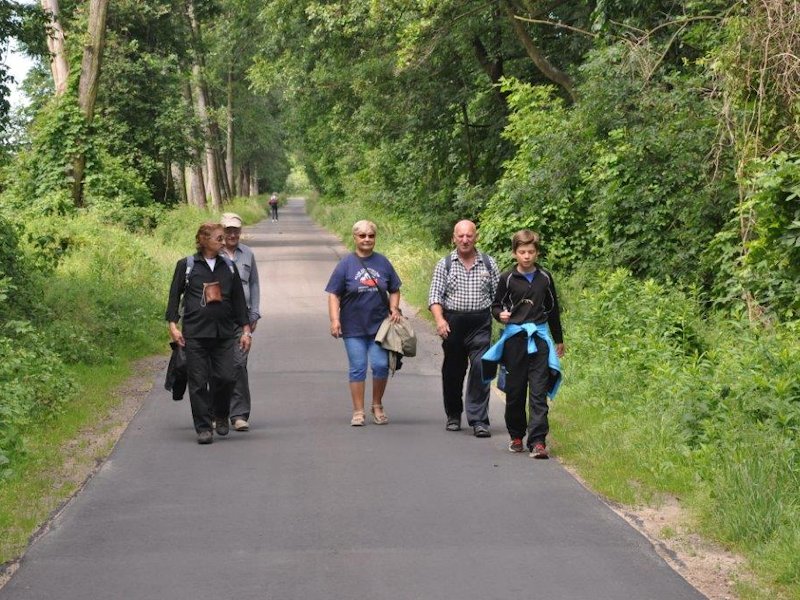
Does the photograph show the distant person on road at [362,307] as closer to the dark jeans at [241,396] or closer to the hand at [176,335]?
the dark jeans at [241,396]

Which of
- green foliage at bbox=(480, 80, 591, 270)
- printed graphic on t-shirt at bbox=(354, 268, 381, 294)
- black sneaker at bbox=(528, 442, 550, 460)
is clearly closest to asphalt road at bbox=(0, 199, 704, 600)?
black sneaker at bbox=(528, 442, 550, 460)

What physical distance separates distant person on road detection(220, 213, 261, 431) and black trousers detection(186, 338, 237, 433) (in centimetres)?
17

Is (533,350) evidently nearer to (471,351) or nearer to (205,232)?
(471,351)

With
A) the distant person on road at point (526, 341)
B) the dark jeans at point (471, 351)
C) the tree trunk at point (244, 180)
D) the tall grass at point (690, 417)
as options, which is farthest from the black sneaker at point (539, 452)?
the tree trunk at point (244, 180)

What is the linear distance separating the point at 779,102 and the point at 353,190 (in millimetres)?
46480

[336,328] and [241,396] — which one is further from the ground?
[336,328]

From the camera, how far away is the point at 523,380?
10.3 m

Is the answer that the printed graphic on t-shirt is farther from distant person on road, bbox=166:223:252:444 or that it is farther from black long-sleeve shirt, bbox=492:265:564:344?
black long-sleeve shirt, bbox=492:265:564:344

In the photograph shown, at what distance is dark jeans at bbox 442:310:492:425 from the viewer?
11195 mm

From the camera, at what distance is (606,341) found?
46.8 ft

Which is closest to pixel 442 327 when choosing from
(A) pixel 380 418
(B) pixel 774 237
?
(A) pixel 380 418

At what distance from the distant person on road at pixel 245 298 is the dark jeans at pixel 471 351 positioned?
1.73 metres

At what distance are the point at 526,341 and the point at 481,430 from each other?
113 centimetres

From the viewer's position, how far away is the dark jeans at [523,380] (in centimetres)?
1020
